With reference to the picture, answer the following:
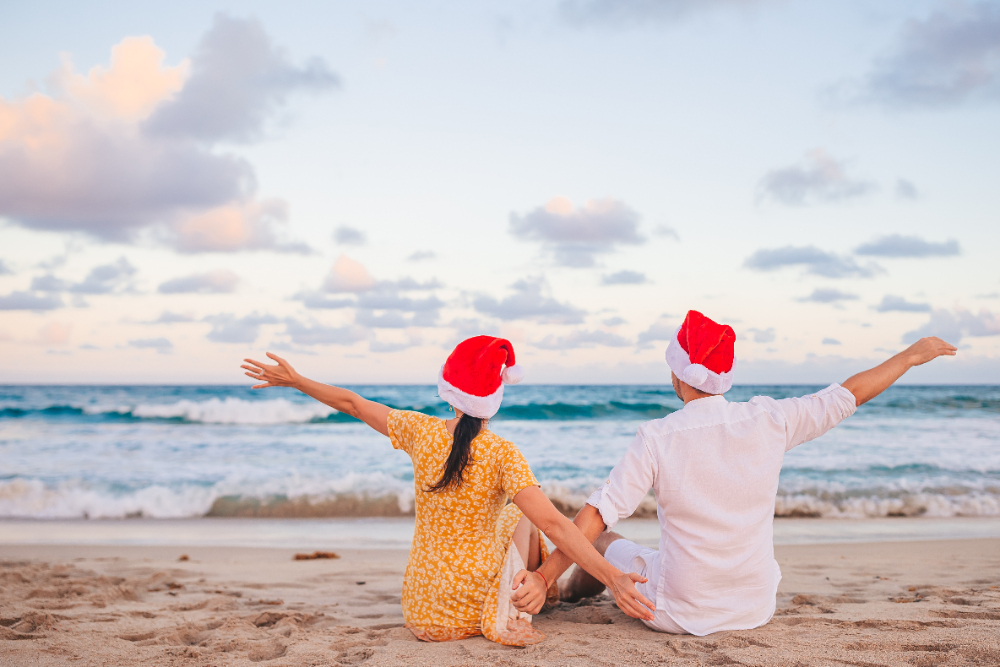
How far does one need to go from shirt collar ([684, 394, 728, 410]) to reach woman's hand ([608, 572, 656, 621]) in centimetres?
70

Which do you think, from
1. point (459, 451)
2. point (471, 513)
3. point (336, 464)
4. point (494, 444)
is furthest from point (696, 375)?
point (336, 464)

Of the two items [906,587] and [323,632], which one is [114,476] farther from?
[906,587]

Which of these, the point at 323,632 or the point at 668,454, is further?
the point at 323,632

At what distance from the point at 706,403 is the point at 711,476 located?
0.95 feet

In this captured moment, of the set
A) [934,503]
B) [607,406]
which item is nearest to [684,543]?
[934,503]

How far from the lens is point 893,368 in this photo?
2830 millimetres

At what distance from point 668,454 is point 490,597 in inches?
42.2

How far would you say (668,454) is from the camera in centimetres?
262

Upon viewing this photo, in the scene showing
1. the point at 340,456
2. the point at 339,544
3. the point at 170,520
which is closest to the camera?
the point at 339,544

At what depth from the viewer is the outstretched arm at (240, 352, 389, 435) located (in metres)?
3.06

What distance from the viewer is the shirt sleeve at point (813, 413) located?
8.76ft

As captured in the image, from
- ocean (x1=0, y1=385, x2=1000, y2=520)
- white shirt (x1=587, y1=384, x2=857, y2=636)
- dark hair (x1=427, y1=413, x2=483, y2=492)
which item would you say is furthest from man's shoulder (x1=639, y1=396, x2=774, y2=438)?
ocean (x1=0, y1=385, x2=1000, y2=520)

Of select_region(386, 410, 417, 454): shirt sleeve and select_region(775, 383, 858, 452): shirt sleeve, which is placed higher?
select_region(775, 383, 858, 452): shirt sleeve

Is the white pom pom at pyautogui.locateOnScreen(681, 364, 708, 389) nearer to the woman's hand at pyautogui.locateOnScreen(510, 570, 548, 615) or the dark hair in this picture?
the dark hair
